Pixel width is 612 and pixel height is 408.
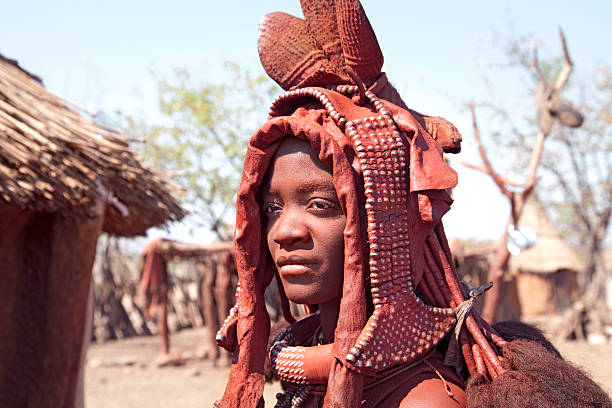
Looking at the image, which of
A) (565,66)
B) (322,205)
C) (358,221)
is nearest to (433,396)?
(358,221)

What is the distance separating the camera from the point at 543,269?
21.0 metres

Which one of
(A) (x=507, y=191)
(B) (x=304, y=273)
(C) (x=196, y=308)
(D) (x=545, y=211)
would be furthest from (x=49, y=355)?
(D) (x=545, y=211)

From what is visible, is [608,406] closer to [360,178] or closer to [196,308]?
[360,178]

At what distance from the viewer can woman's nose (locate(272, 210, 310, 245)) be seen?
195 centimetres

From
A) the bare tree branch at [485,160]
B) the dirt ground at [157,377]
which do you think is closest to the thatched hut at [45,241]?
the dirt ground at [157,377]

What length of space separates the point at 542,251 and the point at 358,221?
69.3ft

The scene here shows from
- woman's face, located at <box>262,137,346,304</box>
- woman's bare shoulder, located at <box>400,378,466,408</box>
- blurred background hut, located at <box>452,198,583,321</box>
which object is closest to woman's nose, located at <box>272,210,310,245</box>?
woman's face, located at <box>262,137,346,304</box>

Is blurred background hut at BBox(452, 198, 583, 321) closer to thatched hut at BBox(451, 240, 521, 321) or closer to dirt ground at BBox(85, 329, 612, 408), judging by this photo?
thatched hut at BBox(451, 240, 521, 321)

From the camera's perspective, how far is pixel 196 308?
777 inches

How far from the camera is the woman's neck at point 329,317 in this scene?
2.11 m

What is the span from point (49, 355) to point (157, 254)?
28.8 ft

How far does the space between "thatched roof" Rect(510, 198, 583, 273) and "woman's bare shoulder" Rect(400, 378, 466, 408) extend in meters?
20.3

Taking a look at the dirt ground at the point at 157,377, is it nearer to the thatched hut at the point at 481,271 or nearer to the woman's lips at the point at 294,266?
the thatched hut at the point at 481,271

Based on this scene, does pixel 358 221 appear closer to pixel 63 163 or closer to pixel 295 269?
pixel 295 269
